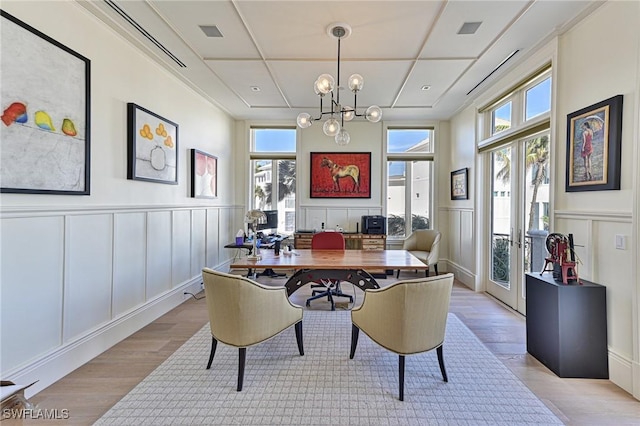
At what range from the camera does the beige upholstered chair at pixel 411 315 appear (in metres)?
1.96

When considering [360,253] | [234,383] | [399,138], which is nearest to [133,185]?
[234,383]

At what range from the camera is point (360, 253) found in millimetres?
3584

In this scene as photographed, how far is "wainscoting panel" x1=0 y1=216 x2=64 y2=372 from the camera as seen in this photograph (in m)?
1.87

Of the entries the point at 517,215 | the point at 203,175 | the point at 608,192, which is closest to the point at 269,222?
the point at 203,175

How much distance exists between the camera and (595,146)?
2348mm

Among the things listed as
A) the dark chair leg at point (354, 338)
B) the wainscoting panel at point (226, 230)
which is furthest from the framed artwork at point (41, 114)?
the wainscoting panel at point (226, 230)

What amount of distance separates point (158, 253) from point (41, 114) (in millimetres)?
1811

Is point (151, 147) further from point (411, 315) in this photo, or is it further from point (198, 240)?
point (411, 315)

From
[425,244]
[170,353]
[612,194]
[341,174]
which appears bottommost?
[170,353]

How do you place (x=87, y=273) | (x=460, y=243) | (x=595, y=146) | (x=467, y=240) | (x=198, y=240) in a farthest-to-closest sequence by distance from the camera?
1. (x=460, y=243)
2. (x=467, y=240)
3. (x=198, y=240)
4. (x=87, y=273)
5. (x=595, y=146)

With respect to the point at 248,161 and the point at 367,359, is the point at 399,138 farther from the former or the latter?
the point at 367,359

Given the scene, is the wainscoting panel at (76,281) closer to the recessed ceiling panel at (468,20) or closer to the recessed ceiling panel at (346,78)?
the recessed ceiling panel at (346,78)

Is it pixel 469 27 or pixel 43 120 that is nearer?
pixel 43 120

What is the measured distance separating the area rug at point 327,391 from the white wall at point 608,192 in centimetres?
86
